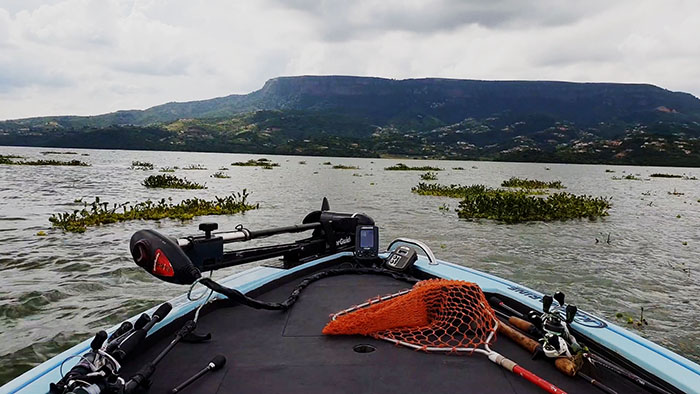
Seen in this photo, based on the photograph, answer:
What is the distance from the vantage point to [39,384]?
289 centimetres

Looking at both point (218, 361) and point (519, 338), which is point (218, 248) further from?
point (519, 338)

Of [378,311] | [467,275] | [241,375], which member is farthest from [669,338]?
[241,375]

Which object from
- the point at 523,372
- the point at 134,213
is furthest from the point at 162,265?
the point at 134,213

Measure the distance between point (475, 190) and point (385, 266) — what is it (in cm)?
2825

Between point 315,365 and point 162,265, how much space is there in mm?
1730

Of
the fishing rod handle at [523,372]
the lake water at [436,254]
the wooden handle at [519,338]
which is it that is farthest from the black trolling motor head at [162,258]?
the lake water at [436,254]

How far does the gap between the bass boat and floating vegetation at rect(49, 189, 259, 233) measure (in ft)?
44.9

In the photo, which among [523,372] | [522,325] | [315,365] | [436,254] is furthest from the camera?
[436,254]

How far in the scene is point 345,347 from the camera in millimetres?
3877

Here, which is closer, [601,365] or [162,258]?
[601,365]

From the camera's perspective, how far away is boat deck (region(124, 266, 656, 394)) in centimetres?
318

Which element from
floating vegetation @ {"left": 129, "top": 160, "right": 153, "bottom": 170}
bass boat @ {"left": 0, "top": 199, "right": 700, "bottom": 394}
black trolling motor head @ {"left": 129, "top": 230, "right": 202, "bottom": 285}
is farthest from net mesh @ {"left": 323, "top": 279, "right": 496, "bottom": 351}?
floating vegetation @ {"left": 129, "top": 160, "right": 153, "bottom": 170}

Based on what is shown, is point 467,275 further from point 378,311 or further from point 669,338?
point 669,338

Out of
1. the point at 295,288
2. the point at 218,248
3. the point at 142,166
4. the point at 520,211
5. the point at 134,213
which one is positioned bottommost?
the point at 520,211
